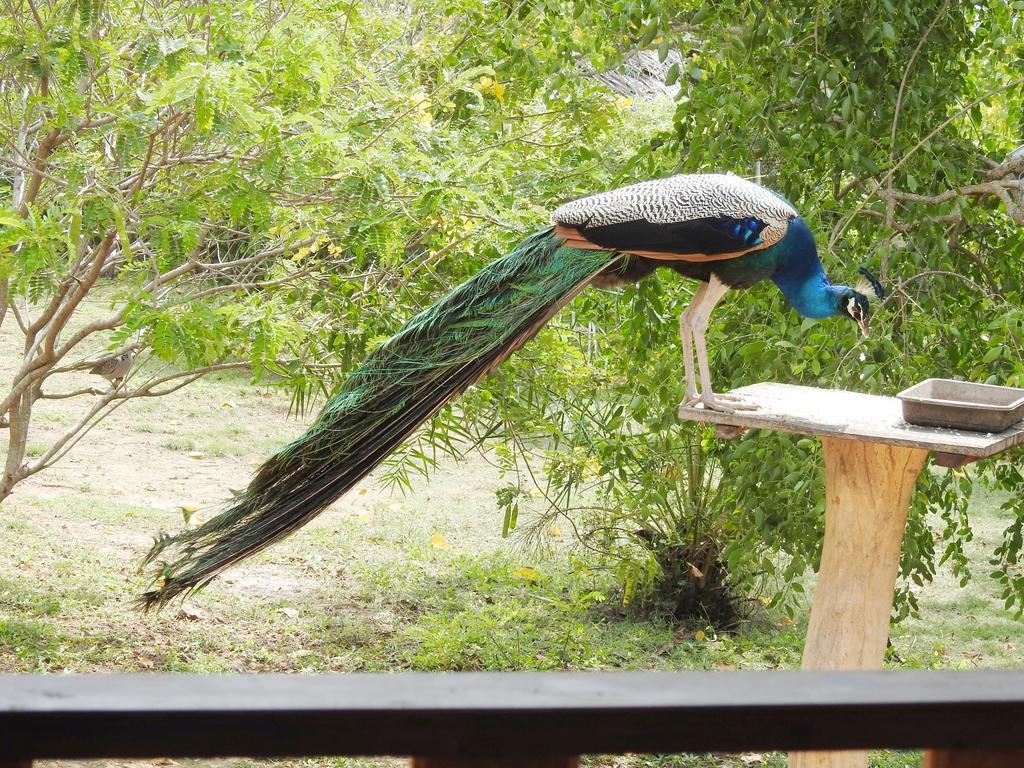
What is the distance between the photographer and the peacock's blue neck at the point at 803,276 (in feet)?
9.43

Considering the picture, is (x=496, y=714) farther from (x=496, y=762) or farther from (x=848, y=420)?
(x=848, y=420)

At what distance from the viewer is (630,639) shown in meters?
4.33

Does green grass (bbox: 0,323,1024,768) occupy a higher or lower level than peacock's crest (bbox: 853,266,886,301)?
lower

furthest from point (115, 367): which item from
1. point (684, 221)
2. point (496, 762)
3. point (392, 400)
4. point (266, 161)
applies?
point (496, 762)

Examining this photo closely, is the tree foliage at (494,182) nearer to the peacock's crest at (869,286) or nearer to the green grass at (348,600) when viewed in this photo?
the peacock's crest at (869,286)

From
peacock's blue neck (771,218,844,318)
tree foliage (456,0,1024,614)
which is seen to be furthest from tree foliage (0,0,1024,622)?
peacock's blue neck (771,218,844,318)

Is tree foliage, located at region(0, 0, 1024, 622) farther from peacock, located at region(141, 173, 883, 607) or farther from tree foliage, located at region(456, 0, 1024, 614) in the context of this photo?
peacock, located at region(141, 173, 883, 607)

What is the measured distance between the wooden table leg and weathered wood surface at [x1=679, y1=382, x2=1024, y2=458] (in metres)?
0.12

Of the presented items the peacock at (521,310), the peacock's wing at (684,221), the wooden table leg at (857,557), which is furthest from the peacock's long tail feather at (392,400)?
the wooden table leg at (857,557)

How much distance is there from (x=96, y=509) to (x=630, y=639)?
262 centimetres

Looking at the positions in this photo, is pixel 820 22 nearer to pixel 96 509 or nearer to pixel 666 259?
pixel 666 259

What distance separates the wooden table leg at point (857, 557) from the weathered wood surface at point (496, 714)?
6.81 feet

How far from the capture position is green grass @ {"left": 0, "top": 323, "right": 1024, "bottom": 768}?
384 cm

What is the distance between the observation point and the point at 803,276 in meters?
2.94
